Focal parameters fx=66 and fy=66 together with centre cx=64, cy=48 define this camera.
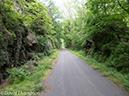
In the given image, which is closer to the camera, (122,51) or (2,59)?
(2,59)

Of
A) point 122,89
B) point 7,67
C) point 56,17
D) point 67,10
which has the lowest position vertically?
point 122,89

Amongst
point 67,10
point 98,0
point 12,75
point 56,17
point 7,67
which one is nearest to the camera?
point 12,75

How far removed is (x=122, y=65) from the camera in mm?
4863

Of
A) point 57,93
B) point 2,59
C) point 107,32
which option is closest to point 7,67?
point 2,59

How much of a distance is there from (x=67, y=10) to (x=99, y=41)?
1868 cm

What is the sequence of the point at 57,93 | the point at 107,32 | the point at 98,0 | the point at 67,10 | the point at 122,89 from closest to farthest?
the point at 57,93 < the point at 122,89 < the point at 98,0 < the point at 107,32 < the point at 67,10

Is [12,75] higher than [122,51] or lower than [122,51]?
lower

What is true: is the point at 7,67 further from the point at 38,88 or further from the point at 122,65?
the point at 122,65

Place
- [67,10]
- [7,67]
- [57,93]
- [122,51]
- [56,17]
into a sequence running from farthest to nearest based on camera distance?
[67,10], [56,17], [122,51], [7,67], [57,93]

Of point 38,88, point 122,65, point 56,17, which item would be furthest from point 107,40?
point 56,17

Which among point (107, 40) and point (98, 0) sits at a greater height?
point (98, 0)

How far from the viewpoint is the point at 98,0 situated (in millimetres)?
4617

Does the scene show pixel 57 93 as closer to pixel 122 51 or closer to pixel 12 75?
pixel 12 75

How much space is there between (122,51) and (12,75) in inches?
309
